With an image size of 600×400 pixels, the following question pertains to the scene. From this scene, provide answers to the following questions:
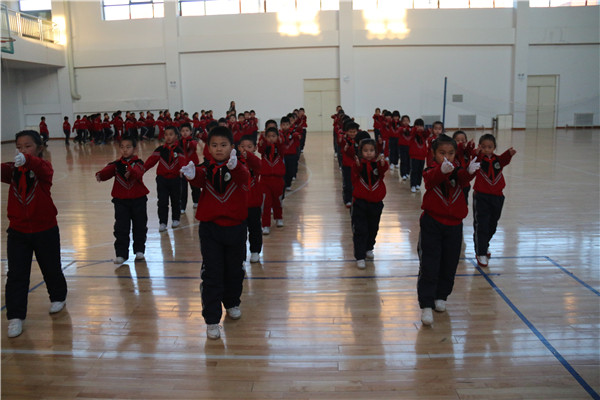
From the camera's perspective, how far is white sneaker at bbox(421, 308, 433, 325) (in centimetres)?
324

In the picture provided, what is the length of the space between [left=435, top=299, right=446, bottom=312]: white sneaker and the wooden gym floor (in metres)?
0.07

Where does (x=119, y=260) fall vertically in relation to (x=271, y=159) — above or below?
below

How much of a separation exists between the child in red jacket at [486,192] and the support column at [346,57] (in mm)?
17228

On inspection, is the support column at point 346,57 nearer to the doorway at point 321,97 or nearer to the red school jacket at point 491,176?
the doorway at point 321,97

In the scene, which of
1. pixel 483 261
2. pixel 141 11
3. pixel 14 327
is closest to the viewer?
pixel 14 327

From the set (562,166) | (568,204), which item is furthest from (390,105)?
(568,204)

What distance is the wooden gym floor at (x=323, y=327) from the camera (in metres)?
2.59

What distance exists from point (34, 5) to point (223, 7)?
886 cm

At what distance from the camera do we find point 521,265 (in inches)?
174

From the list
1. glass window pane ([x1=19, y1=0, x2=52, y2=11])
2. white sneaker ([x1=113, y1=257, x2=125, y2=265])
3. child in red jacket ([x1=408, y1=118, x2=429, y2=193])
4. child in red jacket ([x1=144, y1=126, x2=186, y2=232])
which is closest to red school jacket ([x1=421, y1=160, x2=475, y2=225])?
white sneaker ([x1=113, y1=257, x2=125, y2=265])

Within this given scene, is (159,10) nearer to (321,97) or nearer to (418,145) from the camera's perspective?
(321,97)

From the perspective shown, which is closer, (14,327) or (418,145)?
(14,327)

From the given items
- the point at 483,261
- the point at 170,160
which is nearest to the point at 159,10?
the point at 170,160

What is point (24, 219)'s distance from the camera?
10.7 ft
